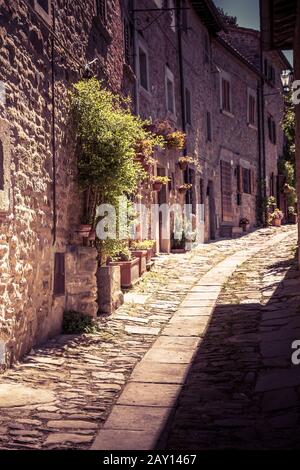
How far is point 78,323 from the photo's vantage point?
652cm

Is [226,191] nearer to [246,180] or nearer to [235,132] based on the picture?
[246,180]

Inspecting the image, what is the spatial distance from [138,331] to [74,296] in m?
0.95

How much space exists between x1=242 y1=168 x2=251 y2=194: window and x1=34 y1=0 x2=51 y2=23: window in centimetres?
1476

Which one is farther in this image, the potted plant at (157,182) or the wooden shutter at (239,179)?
the wooden shutter at (239,179)

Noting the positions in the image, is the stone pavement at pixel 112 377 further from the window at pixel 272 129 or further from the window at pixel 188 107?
the window at pixel 272 129

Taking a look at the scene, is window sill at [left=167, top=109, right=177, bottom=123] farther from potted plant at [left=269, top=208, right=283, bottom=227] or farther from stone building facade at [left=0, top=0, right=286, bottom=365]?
potted plant at [left=269, top=208, right=283, bottom=227]

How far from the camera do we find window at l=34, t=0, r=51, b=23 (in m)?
5.96

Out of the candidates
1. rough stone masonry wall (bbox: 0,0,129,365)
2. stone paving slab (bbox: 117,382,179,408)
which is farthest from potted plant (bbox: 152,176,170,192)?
stone paving slab (bbox: 117,382,179,408)

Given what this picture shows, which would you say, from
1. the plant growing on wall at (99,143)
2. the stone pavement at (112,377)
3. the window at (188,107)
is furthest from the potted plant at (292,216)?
the plant growing on wall at (99,143)

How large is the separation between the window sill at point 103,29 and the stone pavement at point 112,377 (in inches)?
162

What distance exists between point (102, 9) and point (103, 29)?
57 cm

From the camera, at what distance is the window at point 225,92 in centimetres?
1902

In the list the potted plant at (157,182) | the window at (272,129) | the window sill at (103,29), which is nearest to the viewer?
the window sill at (103,29)

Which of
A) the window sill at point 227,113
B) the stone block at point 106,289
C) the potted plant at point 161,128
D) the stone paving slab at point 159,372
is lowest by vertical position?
the stone paving slab at point 159,372
